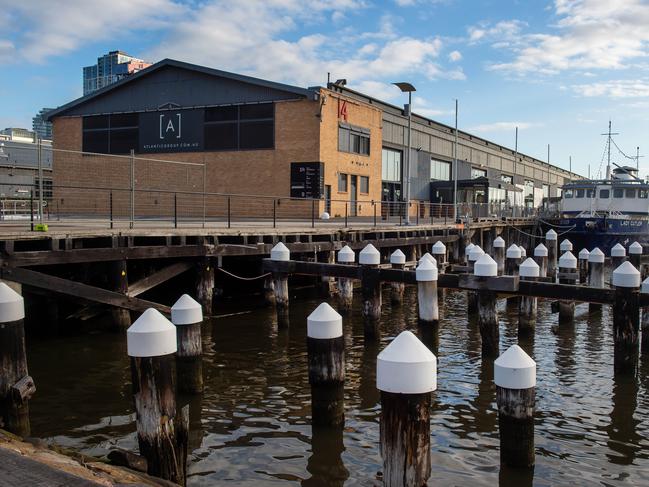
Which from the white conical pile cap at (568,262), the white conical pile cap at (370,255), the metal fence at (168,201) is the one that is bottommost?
the white conical pile cap at (568,262)

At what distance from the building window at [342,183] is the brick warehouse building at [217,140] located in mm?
55

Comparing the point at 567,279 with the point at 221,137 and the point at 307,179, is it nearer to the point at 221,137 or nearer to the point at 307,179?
the point at 307,179

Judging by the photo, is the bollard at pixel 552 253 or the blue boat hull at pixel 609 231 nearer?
the bollard at pixel 552 253

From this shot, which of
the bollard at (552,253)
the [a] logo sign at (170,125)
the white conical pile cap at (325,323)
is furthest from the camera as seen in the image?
the [a] logo sign at (170,125)

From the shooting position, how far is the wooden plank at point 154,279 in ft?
43.6

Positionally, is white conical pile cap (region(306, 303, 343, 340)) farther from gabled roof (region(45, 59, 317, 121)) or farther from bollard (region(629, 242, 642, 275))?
gabled roof (region(45, 59, 317, 121))

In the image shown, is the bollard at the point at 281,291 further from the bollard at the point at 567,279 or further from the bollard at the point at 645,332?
the bollard at the point at 645,332

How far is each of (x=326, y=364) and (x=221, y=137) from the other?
27128mm

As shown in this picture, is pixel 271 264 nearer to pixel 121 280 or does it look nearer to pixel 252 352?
pixel 252 352

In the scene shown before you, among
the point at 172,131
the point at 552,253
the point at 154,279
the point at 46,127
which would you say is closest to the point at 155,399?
the point at 154,279

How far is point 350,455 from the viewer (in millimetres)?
7008

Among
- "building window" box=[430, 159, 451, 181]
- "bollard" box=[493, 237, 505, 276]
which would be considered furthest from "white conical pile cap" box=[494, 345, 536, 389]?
"building window" box=[430, 159, 451, 181]

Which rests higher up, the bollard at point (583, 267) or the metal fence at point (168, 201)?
the metal fence at point (168, 201)

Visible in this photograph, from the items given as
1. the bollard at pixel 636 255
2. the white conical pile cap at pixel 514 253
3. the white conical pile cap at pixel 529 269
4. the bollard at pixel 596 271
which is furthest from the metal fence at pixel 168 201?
the white conical pile cap at pixel 529 269
